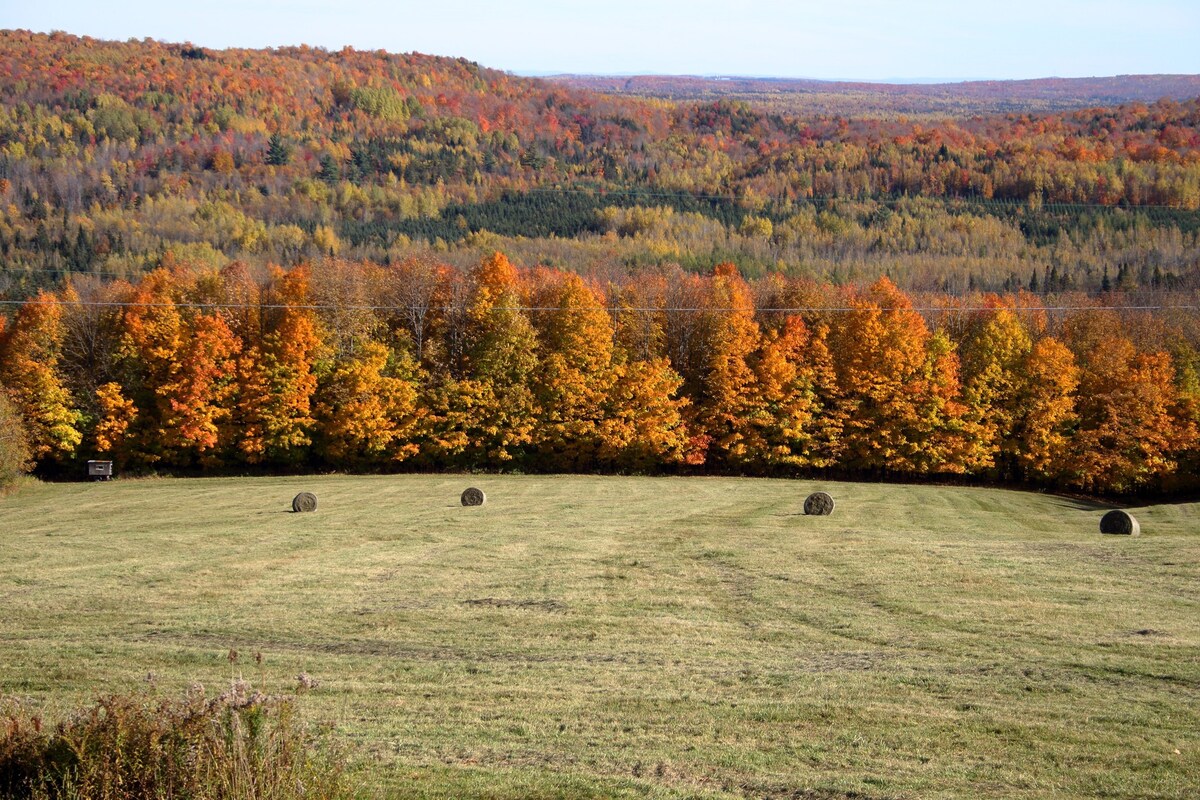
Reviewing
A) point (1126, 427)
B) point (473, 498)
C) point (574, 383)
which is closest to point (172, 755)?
point (473, 498)

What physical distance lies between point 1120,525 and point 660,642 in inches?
857

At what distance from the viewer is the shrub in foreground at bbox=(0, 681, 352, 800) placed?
9461 millimetres

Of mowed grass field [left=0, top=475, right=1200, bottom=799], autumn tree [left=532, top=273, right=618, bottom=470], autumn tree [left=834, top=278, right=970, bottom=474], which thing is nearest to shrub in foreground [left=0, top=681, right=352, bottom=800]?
mowed grass field [left=0, top=475, right=1200, bottom=799]

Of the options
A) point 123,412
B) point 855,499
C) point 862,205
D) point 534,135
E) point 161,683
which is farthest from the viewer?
point 534,135

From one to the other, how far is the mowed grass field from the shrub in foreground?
61.9 inches

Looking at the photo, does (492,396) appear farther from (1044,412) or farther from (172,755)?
(172,755)

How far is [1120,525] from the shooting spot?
35406 mm

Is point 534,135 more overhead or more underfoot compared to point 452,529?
more overhead

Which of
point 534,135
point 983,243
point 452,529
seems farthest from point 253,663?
point 534,135

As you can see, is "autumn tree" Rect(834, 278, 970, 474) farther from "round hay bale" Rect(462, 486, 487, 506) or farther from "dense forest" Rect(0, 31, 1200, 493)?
"round hay bale" Rect(462, 486, 487, 506)

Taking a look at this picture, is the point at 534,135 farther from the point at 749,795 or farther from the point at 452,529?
the point at 749,795

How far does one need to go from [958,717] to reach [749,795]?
15.7 ft

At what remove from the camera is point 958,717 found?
1500 centimetres

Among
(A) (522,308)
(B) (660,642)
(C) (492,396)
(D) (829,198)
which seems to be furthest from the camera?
(D) (829,198)
